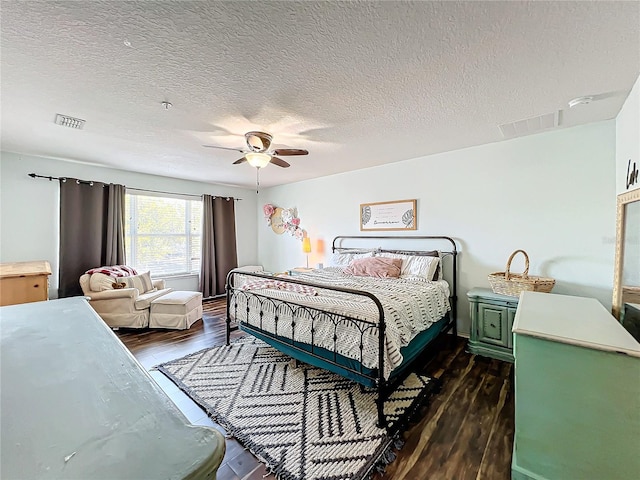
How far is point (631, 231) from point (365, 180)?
311 cm

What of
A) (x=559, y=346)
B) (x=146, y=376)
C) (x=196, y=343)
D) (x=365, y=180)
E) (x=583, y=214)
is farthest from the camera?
(x=365, y=180)

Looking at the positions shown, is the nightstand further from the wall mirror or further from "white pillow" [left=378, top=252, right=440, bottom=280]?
the wall mirror

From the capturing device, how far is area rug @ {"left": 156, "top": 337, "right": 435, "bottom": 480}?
5.33 ft

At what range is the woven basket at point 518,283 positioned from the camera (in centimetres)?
266

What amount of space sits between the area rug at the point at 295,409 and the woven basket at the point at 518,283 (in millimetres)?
1276

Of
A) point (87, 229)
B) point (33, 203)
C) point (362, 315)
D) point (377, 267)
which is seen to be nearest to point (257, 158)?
point (362, 315)

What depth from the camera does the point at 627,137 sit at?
212 centimetres

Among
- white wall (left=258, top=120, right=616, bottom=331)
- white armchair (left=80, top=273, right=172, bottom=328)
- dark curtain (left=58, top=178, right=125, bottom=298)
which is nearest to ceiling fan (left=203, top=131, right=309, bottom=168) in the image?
white wall (left=258, top=120, right=616, bottom=331)

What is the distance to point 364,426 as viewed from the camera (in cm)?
189

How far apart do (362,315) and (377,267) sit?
160 centimetres

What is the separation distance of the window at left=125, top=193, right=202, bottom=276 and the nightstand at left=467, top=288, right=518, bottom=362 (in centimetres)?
498

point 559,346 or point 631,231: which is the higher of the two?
point 631,231

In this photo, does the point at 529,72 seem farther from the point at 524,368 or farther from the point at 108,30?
the point at 108,30

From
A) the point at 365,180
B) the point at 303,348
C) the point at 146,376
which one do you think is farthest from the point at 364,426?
the point at 365,180
